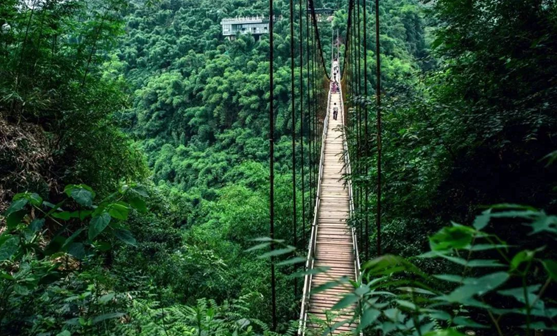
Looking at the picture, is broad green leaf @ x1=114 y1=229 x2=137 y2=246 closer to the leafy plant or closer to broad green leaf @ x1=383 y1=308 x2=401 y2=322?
the leafy plant

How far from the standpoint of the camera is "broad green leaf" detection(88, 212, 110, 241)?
0.79 meters

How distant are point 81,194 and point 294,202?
425cm

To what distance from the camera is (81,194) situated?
0.88 m

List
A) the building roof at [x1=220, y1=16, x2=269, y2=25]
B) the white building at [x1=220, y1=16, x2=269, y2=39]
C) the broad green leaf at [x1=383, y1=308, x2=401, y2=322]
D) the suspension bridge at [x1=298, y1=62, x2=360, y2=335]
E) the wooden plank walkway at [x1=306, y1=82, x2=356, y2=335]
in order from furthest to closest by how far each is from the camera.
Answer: the building roof at [x1=220, y1=16, x2=269, y2=25], the white building at [x1=220, y1=16, x2=269, y2=39], the wooden plank walkway at [x1=306, y1=82, x2=356, y2=335], the suspension bridge at [x1=298, y1=62, x2=360, y2=335], the broad green leaf at [x1=383, y1=308, x2=401, y2=322]

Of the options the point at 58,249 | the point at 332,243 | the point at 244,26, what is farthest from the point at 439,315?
the point at 244,26

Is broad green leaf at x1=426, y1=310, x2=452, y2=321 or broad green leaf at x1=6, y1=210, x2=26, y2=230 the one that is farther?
broad green leaf at x1=6, y1=210, x2=26, y2=230

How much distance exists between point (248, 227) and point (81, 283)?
9.64 m

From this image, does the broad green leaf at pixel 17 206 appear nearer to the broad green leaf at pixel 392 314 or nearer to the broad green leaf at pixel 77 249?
the broad green leaf at pixel 77 249

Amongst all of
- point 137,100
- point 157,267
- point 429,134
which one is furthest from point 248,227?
point 137,100

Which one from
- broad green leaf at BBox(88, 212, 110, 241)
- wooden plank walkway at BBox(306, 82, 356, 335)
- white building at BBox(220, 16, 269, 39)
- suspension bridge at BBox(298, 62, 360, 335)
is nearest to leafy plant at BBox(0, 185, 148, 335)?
broad green leaf at BBox(88, 212, 110, 241)

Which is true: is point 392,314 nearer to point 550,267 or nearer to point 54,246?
point 550,267

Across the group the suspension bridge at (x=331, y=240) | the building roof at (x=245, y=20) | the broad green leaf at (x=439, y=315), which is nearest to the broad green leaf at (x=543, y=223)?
the broad green leaf at (x=439, y=315)

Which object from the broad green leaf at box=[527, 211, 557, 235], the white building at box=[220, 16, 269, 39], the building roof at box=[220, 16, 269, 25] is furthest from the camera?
the building roof at box=[220, 16, 269, 25]

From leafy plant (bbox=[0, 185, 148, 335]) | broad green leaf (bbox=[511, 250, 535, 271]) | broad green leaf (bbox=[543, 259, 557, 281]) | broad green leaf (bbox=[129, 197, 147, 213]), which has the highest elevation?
broad green leaf (bbox=[511, 250, 535, 271])
